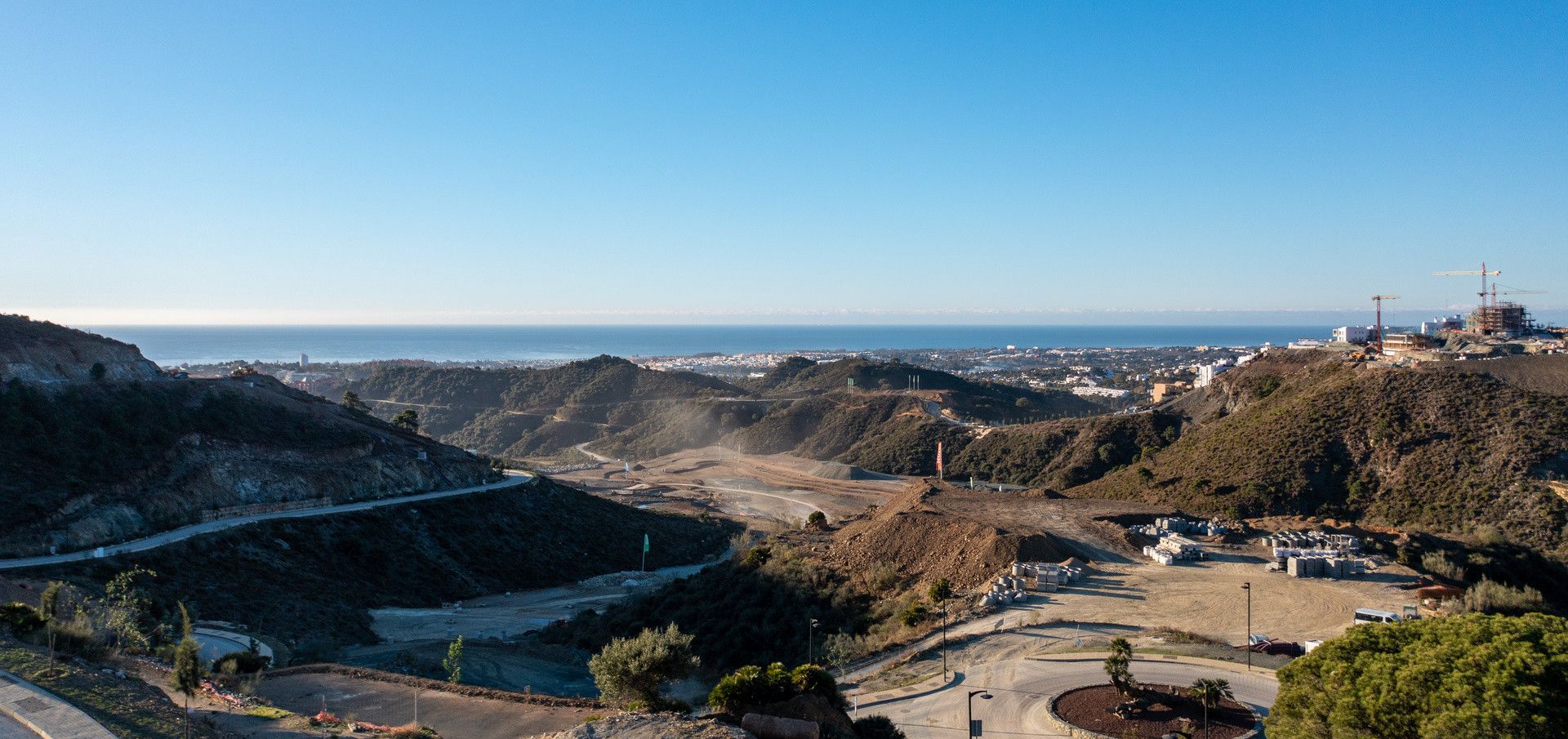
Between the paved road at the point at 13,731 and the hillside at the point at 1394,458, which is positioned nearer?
the paved road at the point at 13,731

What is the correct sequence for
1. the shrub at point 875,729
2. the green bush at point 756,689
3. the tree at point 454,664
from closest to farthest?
1. the green bush at point 756,689
2. the shrub at point 875,729
3. the tree at point 454,664

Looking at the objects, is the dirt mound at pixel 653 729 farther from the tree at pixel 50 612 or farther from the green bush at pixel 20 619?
the green bush at pixel 20 619

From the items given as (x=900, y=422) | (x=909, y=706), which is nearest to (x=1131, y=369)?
(x=900, y=422)

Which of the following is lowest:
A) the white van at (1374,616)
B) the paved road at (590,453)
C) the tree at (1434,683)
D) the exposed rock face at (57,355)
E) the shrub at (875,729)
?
the paved road at (590,453)

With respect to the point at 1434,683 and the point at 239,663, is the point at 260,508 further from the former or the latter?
the point at 1434,683

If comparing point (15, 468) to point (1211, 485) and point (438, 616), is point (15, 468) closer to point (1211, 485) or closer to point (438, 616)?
point (438, 616)

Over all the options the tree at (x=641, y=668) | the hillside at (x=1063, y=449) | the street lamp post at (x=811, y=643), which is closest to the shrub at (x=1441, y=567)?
the street lamp post at (x=811, y=643)

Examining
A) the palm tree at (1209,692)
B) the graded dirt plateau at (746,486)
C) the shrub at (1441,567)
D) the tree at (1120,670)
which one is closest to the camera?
the palm tree at (1209,692)
